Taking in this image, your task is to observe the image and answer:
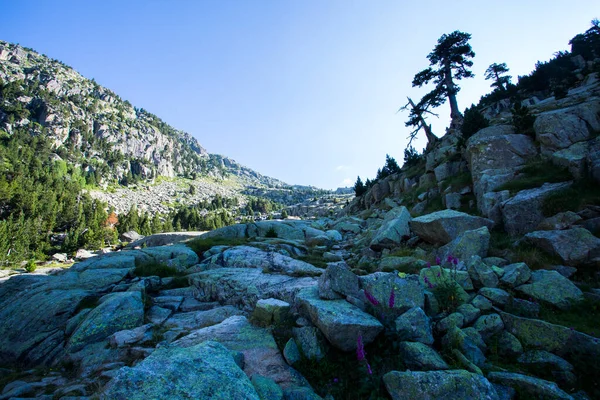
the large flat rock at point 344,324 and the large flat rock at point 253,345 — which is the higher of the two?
the large flat rock at point 344,324

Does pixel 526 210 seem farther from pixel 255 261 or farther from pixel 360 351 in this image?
pixel 255 261

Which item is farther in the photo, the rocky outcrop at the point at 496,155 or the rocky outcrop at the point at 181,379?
the rocky outcrop at the point at 496,155

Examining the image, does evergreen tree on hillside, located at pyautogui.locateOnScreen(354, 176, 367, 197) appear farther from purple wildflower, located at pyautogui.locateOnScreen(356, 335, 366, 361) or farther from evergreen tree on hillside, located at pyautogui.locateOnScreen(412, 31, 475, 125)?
purple wildflower, located at pyautogui.locateOnScreen(356, 335, 366, 361)

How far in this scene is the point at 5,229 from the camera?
2576 inches

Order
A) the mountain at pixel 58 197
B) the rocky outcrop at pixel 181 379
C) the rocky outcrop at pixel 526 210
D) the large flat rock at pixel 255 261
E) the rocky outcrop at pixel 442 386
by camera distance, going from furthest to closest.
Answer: the mountain at pixel 58 197, the large flat rock at pixel 255 261, the rocky outcrop at pixel 526 210, the rocky outcrop at pixel 442 386, the rocky outcrop at pixel 181 379

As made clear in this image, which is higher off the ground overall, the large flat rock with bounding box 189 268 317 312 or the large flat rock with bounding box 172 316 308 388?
the large flat rock with bounding box 189 268 317 312

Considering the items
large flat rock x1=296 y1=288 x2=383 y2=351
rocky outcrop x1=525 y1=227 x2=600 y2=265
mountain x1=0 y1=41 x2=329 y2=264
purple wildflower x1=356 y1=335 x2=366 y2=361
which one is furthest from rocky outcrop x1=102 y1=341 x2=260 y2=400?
mountain x1=0 y1=41 x2=329 y2=264

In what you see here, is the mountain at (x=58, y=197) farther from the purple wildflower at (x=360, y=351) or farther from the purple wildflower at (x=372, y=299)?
the purple wildflower at (x=360, y=351)

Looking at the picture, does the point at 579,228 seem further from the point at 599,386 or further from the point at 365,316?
the point at 365,316

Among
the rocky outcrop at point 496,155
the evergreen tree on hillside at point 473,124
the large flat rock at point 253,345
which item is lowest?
the large flat rock at point 253,345

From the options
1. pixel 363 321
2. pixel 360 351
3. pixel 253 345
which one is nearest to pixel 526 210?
pixel 363 321

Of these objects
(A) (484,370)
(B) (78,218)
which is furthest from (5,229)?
Result: (A) (484,370)

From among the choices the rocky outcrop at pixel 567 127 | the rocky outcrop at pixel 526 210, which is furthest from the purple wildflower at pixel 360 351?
the rocky outcrop at pixel 567 127

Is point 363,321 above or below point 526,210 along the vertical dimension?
below
